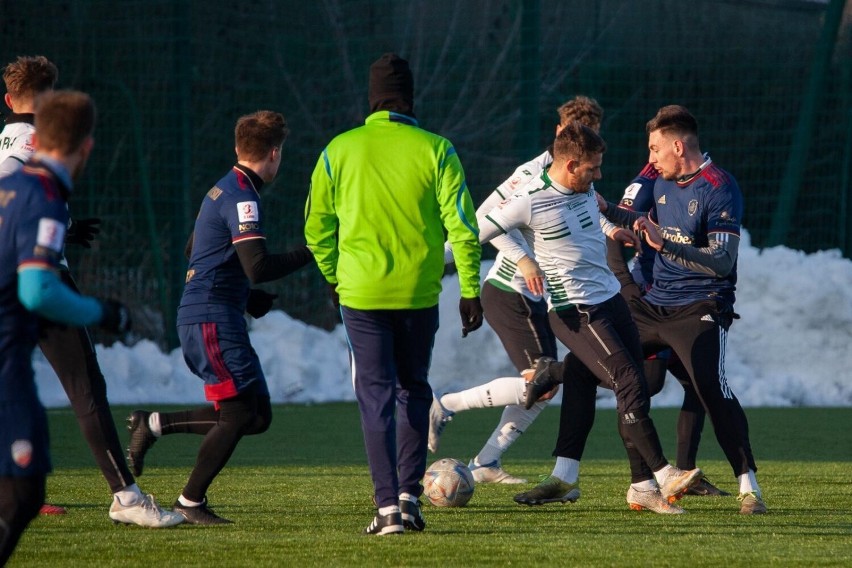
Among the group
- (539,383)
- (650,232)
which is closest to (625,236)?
(650,232)

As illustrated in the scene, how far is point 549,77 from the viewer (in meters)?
14.9

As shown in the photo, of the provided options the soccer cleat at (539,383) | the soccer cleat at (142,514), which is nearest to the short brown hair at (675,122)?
the soccer cleat at (539,383)

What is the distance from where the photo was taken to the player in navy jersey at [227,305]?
19.8ft

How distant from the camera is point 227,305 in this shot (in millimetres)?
6176

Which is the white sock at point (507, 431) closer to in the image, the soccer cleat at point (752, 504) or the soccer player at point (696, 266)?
the soccer player at point (696, 266)

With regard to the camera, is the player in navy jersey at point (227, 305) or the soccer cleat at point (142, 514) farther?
the player in navy jersey at point (227, 305)

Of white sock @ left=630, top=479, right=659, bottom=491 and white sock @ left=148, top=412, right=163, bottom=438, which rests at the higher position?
white sock @ left=148, top=412, right=163, bottom=438

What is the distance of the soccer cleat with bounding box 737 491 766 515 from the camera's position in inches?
250

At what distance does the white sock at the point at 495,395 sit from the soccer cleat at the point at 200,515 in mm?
2044

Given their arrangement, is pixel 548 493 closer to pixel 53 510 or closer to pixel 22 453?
pixel 53 510

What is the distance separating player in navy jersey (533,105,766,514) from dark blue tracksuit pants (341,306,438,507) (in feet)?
4.35

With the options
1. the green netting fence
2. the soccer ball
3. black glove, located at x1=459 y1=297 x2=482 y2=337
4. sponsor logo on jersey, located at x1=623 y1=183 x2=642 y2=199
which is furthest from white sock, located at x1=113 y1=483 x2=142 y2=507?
the green netting fence

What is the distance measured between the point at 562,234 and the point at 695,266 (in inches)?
24.7

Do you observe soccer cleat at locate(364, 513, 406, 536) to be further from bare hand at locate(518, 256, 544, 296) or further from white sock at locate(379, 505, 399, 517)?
bare hand at locate(518, 256, 544, 296)
